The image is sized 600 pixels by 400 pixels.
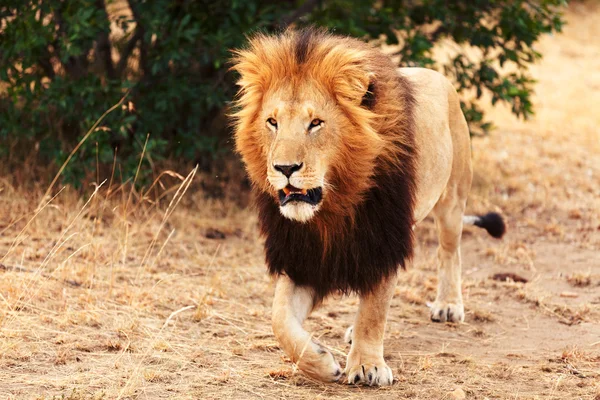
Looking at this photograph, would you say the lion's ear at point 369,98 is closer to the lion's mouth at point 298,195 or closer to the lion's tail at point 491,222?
the lion's mouth at point 298,195

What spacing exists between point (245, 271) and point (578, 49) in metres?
11.2

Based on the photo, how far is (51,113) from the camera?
7.38 metres

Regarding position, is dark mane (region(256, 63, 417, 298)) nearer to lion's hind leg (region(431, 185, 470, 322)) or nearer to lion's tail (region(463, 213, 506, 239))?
lion's hind leg (region(431, 185, 470, 322))

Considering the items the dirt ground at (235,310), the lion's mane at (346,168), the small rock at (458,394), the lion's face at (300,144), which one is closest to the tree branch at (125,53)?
the dirt ground at (235,310)

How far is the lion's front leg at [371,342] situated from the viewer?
4.02 meters

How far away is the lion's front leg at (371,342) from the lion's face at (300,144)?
1.91 feet

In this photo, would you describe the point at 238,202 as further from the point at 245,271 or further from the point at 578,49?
the point at 578,49

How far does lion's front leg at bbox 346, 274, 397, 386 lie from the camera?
4.02 m

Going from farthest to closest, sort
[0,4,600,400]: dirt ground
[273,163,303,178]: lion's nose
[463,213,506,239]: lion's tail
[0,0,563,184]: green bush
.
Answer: [0,0,563,184]: green bush → [463,213,506,239]: lion's tail → [0,4,600,400]: dirt ground → [273,163,303,178]: lion's nose

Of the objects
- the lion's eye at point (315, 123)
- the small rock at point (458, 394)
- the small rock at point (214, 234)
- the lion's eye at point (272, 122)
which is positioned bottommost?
the small rock at point (214, 234)

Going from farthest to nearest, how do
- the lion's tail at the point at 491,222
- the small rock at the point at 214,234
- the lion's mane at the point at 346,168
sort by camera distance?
the small rock at the point at 214,234 < the lion's tail at the point at 491,222 < the lion's mane at the point at 346,168

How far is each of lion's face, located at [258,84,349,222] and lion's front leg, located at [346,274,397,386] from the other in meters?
0.58

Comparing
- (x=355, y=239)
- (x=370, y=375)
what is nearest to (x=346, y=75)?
(x=355, y=239)

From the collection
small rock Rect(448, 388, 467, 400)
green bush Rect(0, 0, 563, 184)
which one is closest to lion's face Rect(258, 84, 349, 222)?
small rock Rect(448, 388, 467, 400)
